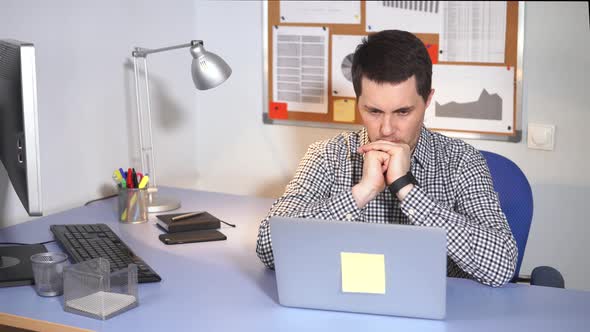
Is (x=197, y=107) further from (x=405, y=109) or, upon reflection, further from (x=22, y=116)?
(x=22, y=116)

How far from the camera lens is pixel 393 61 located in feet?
5.67

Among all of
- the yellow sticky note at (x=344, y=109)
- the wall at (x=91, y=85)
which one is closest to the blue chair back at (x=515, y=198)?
the yellow sticky note at (x=344, y=109)

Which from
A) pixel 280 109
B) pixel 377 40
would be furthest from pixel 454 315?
pixel 280 109

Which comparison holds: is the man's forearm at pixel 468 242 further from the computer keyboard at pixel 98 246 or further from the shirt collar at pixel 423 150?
the computer keyboard at pixel 98 246

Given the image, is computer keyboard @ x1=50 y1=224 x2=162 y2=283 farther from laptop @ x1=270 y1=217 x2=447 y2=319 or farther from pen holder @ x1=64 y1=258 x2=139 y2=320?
laptop @ x1=270 y1=217 x2=447 y2=319

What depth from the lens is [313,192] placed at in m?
1.84

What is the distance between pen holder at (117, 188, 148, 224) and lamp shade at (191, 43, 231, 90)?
0.36 metres

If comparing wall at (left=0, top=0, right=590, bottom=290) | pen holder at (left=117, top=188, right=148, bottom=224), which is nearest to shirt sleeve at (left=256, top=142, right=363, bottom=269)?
pen holder at (left=117, top=188, right=148, bottom=224)

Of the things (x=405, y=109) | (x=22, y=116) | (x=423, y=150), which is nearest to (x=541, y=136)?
(x=423, y=150)

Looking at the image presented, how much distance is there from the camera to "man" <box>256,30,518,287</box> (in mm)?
1549

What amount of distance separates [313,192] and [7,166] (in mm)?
728

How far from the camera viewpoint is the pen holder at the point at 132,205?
6.82ft

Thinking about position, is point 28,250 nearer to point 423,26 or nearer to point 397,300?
point 397,300

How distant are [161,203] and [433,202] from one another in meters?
1.02
